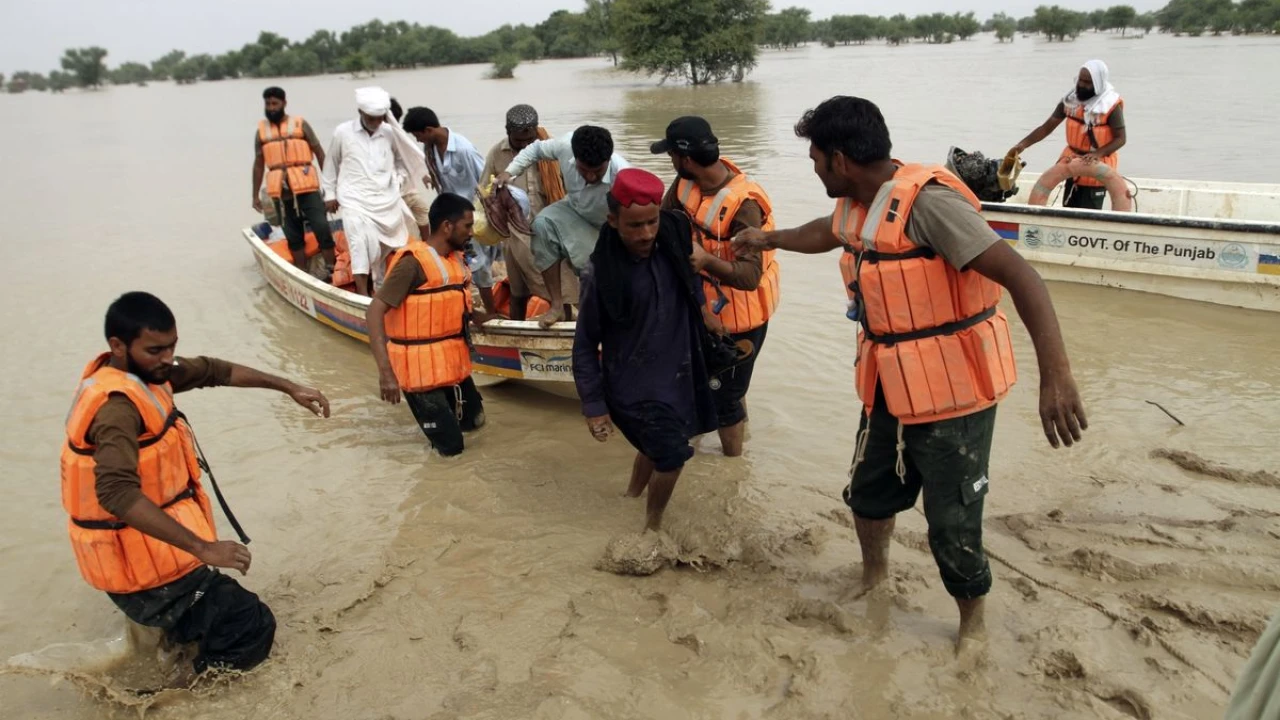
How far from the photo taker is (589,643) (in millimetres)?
3439

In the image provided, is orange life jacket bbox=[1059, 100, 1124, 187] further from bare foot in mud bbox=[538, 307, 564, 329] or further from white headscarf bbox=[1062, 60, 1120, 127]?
bare foot in mud bbox=[538, 307, 564, 329]

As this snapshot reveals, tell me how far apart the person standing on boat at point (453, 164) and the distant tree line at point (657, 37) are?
29760mm

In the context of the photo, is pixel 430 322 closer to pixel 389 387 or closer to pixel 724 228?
pixel 389 387

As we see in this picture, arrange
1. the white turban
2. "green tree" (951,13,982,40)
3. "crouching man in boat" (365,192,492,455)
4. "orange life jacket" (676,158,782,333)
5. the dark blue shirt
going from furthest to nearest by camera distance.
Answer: "green tree" (951,13,982,40)
the white turban
"crouching man in boat" (365,192,492,455)
"orange life jacket" (676,158,782,333)
the dark blue shirt

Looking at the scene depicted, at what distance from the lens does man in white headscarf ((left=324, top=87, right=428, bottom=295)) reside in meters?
7.07

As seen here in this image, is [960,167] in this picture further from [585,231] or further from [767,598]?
[767,598]

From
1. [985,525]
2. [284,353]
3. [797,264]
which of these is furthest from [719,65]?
[985,525]

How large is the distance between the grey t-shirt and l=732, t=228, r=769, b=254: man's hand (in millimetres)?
1055

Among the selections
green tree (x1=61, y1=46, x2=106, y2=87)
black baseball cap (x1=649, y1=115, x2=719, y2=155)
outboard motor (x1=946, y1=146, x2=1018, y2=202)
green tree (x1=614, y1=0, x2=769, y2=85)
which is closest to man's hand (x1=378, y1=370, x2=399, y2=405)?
black baseball cap (x1=649, y1=115, x2=719, y2=155)

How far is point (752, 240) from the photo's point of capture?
3.75 metres

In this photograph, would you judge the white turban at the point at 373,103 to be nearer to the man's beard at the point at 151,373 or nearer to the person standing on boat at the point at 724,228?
the person standing on boat at the point at 724,228

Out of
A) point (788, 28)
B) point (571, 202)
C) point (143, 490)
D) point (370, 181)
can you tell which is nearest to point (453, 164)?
point (370, 181)

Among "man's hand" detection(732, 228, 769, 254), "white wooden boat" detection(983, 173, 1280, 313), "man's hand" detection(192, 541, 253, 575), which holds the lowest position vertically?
"white wooden boat" detection(983, 173, 1280, 313)

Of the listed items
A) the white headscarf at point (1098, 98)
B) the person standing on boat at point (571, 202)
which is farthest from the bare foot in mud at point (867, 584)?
the white headscarf at point (1098, 98)
